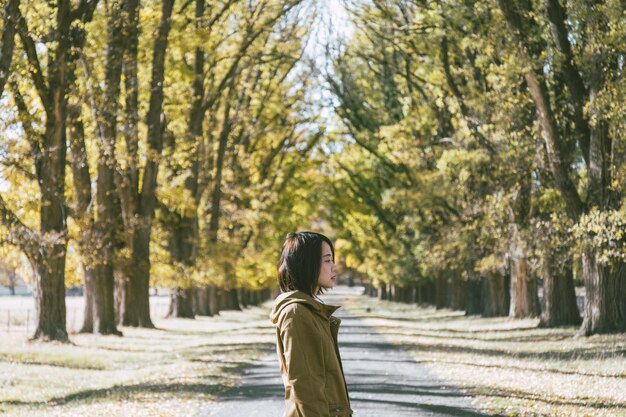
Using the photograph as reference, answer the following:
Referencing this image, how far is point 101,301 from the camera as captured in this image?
27.7 metres

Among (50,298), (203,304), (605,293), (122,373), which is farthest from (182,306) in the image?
(122,373)

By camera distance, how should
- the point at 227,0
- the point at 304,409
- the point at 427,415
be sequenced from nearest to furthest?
the point at 304,409 < the point at 427,415 < the point at 227,0

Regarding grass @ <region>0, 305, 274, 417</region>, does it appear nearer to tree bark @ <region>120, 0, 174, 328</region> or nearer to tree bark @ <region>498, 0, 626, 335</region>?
tree bark @ <region>120, 0, 174, 328</region>

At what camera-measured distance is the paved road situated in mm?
12031

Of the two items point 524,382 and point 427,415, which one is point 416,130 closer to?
point 524,382

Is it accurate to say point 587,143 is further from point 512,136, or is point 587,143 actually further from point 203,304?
point 203,304

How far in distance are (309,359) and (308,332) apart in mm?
125

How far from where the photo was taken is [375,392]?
14.2m

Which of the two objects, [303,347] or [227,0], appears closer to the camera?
[303,347]

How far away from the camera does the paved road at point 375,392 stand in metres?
12.0

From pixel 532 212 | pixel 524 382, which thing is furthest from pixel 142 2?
pixel 524 382

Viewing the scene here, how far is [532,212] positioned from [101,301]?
13.5 m

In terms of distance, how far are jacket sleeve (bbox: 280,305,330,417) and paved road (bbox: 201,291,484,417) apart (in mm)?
7503

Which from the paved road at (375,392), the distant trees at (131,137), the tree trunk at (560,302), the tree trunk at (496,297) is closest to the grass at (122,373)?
the paved road at (375,392)
